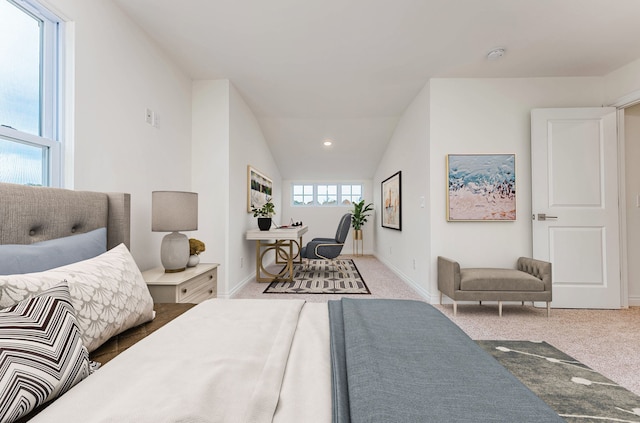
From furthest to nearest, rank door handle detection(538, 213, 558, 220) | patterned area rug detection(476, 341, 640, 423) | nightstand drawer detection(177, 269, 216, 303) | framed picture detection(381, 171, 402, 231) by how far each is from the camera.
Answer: framed picture detection(381, 171, 402, 231), door handle detection(538, 213, 558, 220), nightstand drawer detection(177, 269, 216, 303), patterned area rug detection(476, 341, 640, 423)

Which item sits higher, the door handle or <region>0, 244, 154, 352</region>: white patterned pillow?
the door handle

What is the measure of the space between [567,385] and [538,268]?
143 centimetres

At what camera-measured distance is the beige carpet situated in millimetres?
1956

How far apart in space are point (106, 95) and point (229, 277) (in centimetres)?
208

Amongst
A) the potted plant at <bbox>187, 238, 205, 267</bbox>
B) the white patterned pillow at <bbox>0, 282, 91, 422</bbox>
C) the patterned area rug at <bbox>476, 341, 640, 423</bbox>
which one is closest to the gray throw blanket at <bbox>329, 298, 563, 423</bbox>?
the white patterned pillow at <bbox>0, 282, 91, 422</bbox>

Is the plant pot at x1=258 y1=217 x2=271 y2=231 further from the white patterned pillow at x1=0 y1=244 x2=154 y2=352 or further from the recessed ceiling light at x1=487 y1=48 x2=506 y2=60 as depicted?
the recessed ceiling light at x1=487 y1=48 x2=506 y2=60

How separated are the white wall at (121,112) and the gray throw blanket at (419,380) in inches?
77.1

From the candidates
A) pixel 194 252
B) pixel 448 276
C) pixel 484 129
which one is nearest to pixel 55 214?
pixel 194 252

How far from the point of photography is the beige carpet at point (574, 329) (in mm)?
1956

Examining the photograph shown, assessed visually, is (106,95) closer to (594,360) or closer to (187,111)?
(187,111)

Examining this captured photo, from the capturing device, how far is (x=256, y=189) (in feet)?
14.6

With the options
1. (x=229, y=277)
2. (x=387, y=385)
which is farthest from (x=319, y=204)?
(x=387, y=385)

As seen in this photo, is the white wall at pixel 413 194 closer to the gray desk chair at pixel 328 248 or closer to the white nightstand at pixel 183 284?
the gray desk chair at pixel 328 248

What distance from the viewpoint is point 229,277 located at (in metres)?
3.29
